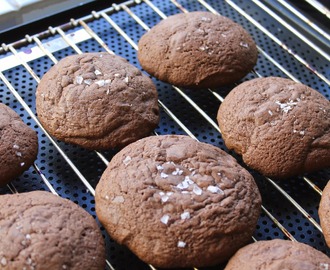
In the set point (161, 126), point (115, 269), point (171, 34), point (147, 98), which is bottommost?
point (115, 269)

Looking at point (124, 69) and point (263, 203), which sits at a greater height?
point (124, 69)

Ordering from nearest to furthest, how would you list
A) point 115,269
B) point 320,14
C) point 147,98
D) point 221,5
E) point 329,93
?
point 115,269 → point 147,98 → point 329,93 → point 320,14 → point 221,5

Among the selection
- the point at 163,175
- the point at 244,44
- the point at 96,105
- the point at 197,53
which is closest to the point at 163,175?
the point at 163,175

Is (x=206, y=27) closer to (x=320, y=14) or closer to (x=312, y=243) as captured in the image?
(x=320, y=14)

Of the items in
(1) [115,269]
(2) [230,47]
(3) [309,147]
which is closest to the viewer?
(1) [115,269]

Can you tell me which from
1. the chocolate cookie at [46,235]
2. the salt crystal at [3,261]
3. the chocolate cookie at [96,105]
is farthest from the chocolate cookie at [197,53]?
the salt crystal at [3,261]

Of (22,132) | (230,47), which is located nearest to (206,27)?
(230,47)

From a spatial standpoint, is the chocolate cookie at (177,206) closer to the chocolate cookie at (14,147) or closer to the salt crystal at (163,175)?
the salt crystal at (163,175)

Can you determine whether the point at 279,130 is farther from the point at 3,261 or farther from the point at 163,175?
the point at 3,261
